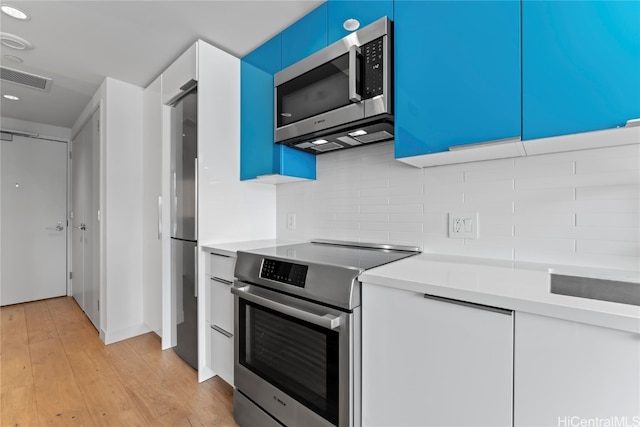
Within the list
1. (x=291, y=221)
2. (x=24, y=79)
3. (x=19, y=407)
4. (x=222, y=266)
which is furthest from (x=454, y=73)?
(x=24, y=79)

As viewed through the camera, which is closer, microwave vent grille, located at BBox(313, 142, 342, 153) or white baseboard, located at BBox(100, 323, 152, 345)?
microwave vent grille, located at BBox(313, 142, 342, 153)

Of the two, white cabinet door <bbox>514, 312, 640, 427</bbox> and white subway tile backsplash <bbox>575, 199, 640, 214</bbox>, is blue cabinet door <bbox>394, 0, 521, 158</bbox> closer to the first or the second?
white subway tile backsplash <bbox>575, 199, 640, 214</bbox>

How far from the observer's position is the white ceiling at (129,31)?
165cm

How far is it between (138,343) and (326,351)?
222 cm

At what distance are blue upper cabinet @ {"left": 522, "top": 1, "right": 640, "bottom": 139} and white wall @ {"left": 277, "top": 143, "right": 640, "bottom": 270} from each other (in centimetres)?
33

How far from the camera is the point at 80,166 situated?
11.3ft

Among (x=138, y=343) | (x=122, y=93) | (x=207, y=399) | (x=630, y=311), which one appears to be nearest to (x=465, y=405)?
(x=630, y=311)

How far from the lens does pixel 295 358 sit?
128 centimetres

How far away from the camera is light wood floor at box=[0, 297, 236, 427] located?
1604mm

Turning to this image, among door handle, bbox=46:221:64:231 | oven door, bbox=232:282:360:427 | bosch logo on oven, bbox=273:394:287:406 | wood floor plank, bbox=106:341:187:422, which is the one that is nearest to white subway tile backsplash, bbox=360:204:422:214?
oven door, bbox=232:282:360:427

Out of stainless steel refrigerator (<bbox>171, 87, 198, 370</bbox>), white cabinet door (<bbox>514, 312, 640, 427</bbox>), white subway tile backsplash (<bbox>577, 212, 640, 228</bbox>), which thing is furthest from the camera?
stainless steel refrigerator (<bbox>171, 87, 198, 370</bbox>)

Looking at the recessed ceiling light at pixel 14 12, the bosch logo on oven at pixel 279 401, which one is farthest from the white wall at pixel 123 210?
the bosch logo on oven at pixel 279 401

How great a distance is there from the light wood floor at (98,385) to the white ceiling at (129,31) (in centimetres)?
233

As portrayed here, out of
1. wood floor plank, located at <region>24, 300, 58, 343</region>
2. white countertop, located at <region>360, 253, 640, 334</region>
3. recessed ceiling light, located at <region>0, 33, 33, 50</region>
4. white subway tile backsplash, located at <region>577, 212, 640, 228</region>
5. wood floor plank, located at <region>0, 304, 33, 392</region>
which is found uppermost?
recessed ceiling light, located at <region>0, 33, 33, 50</region>
